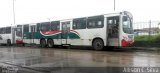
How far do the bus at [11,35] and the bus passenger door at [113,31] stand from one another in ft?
47.9

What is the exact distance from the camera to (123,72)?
9477 mm

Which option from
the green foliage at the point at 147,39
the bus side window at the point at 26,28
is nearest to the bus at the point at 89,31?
the bus side window at the point at 26,28

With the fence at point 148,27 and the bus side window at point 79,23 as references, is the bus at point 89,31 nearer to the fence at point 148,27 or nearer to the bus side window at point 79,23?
the bus side window at point 79,23

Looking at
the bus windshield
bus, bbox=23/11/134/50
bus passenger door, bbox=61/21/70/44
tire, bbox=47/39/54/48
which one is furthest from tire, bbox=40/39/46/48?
the bus windshield

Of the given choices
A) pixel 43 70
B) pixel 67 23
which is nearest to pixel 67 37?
pixel 67 23

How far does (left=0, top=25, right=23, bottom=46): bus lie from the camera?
3203 cm

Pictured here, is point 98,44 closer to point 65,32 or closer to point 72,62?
point 65,32

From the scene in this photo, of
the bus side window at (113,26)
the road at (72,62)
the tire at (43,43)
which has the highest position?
the bus side window at (113,26)

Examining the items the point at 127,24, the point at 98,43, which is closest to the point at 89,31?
the point at 98,43

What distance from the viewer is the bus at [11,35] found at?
32.0m

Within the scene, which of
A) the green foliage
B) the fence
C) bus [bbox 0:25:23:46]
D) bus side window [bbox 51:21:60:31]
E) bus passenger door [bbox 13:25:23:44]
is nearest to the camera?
the green foliage

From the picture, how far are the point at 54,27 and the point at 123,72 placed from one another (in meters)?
17.3

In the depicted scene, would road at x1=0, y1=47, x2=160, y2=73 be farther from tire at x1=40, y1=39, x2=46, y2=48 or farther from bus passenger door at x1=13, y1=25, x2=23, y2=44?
bus passenger door at x1=13, y1=25, x2=23, y2=44

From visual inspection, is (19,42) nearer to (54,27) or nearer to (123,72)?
(54,27)
